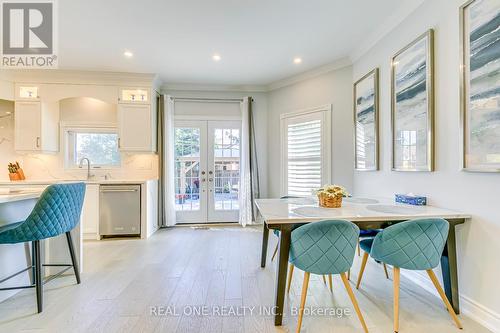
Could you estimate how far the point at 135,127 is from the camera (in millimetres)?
4008

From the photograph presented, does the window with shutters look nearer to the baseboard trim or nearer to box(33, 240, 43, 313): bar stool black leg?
the baseboard trim

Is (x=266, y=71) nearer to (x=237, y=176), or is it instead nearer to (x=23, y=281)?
(x=237, y=176)

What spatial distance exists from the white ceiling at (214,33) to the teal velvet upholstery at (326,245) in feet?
7.19

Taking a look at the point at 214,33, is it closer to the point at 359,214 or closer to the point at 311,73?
the point at 311,73

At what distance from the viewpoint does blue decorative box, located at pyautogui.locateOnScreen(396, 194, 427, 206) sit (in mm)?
2199

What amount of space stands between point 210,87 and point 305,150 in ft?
7.28

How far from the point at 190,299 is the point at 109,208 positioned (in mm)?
2491

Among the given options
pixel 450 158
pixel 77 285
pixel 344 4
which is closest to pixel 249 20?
pixel 344 4

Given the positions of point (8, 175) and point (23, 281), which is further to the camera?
point (8, 175)

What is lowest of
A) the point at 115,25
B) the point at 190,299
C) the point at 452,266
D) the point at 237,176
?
the point at 190,299

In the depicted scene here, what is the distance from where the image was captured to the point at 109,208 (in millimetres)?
3734

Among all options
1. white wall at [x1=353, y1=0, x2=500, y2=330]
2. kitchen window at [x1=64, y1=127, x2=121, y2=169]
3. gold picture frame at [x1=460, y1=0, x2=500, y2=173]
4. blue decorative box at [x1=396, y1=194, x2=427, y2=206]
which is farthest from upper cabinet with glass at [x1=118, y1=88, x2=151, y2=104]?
gold picture frame at [x1=460, y1=0, x2=500, y2=173]

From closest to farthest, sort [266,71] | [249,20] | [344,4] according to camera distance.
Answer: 1. [344,4]
2. [249,20]
3. [266,71]

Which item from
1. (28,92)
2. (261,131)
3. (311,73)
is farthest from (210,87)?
(28,92)
